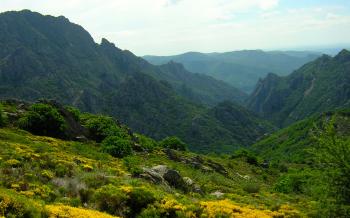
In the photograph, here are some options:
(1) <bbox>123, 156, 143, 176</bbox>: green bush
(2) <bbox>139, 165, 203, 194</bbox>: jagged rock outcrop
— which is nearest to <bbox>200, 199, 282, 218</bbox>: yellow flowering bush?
(2) <bbox>139, 165, 203, 194</bbox>: jagged rock outcrop

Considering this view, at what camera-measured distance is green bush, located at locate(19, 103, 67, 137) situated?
63.8 meters

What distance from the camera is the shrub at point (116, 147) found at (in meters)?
60.4

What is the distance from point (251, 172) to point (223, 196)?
171 ft

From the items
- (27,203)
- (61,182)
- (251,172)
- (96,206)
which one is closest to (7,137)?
(61,182)

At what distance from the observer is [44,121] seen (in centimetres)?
6519

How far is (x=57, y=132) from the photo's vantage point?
65.6 metres

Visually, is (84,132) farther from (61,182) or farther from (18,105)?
(61,182)

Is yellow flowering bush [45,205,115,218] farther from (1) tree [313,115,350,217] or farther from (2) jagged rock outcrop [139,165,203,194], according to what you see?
(1) tree [313,115,350,217]

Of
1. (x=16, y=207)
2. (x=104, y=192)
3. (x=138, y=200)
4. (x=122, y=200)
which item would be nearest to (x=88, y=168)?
(x=104, y=192)

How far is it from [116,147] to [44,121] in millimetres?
12691

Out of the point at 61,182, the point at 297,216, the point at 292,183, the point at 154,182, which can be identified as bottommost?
the point at 292,183

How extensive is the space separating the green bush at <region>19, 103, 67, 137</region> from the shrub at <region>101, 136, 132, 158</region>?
25.2 feet

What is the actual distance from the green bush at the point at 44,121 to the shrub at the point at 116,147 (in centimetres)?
769

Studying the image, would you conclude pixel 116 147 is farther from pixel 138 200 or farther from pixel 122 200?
pixel 122 200
